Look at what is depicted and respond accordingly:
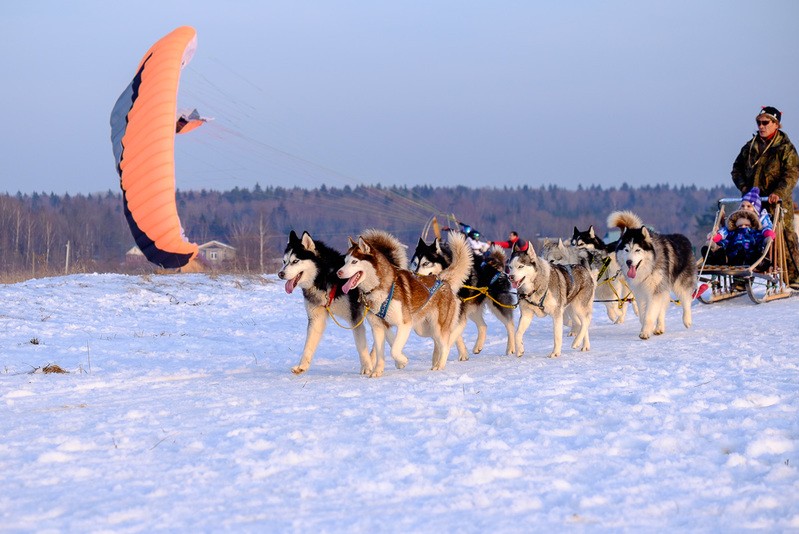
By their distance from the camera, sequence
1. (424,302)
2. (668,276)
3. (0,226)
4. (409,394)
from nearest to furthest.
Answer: (409,394)
(424,302)
(668,276)
(0,226)

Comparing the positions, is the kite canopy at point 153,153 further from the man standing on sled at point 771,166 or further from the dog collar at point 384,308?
the man standing on sled at point 771,166

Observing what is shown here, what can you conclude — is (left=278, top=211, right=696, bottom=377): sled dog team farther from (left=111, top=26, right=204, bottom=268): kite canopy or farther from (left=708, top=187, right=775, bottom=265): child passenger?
(left=111, top=26, right=204, bottom=268): kite canopy

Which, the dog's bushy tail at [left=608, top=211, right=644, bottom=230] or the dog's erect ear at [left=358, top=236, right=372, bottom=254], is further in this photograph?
the dog's bushy tail at [left=608, top=211, right=644, bottom=230]

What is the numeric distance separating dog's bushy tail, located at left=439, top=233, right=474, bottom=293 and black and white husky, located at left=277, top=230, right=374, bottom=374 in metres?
1.02

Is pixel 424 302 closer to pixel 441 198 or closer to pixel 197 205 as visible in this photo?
pixel 197 205

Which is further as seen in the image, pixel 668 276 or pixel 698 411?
pixel 668 276

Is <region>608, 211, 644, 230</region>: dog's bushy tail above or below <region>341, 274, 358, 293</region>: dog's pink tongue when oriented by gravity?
above

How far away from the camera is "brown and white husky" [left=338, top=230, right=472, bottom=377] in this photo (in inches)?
246

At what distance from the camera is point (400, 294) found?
637cm

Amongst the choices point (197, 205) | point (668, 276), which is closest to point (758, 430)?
point (668, 276)

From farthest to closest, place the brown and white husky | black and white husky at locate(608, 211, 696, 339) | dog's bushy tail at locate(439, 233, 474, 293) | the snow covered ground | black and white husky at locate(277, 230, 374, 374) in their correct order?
black and white husky at locate(608, 211, 696, 339) < dog's bushy tail at locate(439, 233, 474, 293) < black and white husky at locate(277, 230, 374, 374) < the brown and white husky < the snow covered ground

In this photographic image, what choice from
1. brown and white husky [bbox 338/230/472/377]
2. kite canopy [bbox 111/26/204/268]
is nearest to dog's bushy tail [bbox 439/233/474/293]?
brown and white husky [bbox 338/230/472/377]

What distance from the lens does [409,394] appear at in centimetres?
512

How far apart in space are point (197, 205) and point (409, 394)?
69.1 m
